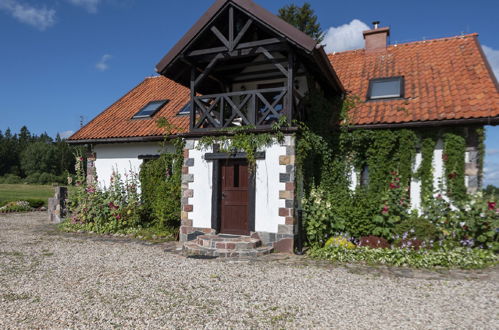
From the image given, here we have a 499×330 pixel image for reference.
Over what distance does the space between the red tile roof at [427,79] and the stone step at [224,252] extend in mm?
4374

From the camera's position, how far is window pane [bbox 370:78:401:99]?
9906mm

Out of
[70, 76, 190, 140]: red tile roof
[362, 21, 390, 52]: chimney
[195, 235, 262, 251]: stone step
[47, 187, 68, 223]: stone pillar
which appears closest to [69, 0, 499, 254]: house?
[195, 235, 262, 251]: stone step

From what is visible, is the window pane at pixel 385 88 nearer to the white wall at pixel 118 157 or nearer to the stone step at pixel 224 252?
the stone step at pixel 224 252

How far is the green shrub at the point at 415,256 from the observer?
6496 millimetres

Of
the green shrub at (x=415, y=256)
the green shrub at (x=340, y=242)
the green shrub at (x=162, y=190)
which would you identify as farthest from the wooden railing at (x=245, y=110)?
the green shrub at (x=415, y=256)

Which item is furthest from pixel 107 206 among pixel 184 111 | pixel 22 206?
pixel 22 206

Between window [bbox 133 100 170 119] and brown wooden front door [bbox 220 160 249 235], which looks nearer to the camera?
brown wooden front door [bbox 220 160 249 235]

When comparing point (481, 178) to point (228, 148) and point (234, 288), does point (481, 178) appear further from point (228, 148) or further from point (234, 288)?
point (234, 288)

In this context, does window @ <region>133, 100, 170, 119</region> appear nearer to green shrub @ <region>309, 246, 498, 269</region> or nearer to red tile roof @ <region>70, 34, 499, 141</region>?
red tile roof @ <region>70, 34, 499, 141</region>

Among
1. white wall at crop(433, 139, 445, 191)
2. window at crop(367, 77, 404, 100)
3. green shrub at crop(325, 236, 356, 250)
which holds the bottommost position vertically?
green shrub at crop(325, 236, 356, 250)

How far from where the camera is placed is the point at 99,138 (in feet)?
38.6

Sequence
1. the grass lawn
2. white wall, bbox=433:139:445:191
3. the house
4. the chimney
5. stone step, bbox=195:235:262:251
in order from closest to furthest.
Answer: stone step, bbox=195:235:262:251 < the house < white wall, bbox=433:139:445:191 < the chimney < the grass lawn

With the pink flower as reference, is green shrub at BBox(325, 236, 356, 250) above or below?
below

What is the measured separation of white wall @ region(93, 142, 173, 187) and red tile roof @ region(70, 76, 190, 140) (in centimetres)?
44
